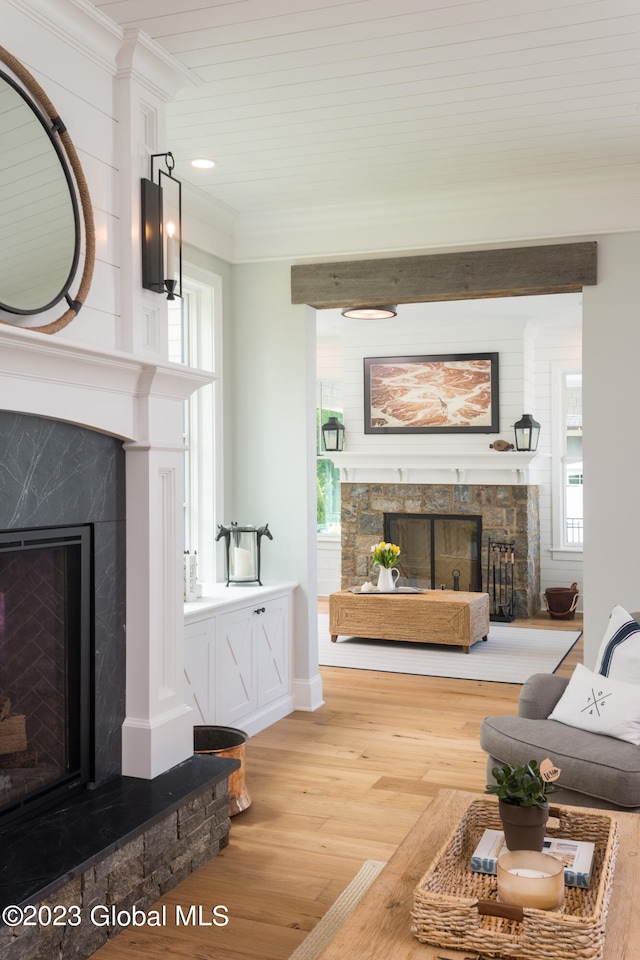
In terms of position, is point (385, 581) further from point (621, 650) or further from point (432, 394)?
point (621, 650)

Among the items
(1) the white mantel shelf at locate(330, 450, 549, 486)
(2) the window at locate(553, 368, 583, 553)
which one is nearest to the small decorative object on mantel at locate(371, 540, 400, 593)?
(1) the white mantel shelf at locate(330, 450, 549, 486)

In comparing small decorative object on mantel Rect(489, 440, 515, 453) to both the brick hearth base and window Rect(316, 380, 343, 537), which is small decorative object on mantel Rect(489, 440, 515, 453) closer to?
window Rect(316, 380, 343, 537)

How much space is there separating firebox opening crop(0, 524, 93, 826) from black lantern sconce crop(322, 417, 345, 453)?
5772 mm

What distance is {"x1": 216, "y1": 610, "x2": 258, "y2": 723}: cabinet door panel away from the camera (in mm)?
4312

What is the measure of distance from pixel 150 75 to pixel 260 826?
9.25ft

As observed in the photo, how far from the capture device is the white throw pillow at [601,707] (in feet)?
10.5

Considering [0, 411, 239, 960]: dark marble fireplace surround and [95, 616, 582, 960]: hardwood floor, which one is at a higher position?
[0, 411, 239, 960]: dark marble fireplace surround

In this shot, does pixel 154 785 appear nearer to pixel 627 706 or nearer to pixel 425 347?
pixel 627 706

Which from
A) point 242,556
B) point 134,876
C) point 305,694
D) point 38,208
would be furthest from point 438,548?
point 38,208

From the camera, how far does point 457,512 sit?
8.45 meters

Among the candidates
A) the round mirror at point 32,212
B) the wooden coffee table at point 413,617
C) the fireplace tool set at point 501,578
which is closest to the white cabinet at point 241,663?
the round mirror at point 32,212

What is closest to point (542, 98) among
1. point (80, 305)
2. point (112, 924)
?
point (80, 305)

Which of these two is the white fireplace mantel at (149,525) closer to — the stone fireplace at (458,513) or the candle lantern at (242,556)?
the candle lantern at (242,556)

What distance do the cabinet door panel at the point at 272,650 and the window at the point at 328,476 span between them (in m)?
4.68
